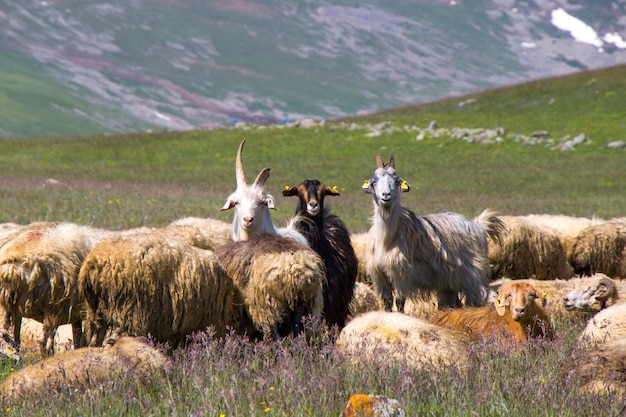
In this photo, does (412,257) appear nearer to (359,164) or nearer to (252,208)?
(252,208)

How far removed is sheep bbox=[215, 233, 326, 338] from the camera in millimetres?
8219

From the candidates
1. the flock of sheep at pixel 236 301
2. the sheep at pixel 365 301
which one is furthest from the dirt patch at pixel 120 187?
the flock of sheep at pixel 236 301

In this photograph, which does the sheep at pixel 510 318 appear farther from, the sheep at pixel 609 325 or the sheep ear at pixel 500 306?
the sheep at pixel 609 325

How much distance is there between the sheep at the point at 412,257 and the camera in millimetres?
10672

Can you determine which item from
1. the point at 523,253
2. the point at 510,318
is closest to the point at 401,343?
the point at 510,318

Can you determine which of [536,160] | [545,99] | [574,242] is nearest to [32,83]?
[545,99]

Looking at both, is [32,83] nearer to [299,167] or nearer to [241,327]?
[299,167]

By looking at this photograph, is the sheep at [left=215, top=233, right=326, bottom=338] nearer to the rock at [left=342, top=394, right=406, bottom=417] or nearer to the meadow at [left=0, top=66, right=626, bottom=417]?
the meadow at [left=0, top=66, right=626, bottom=417]

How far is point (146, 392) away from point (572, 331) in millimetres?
4810

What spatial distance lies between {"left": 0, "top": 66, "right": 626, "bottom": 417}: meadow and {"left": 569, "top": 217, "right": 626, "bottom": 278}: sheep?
4.52m

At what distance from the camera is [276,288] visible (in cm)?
823

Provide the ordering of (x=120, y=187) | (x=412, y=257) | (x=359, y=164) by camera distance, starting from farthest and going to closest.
Result: (x=359, y=164)
(x=120, y=187)
(x=412, y=257)

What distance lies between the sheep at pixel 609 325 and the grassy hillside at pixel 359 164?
11719 mm

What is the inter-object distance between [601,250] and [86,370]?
9.82 m
